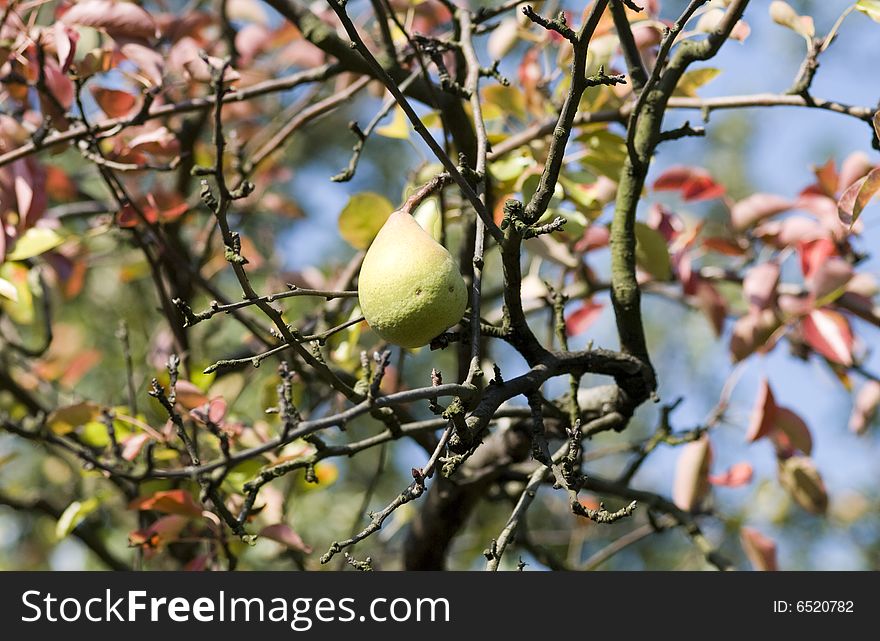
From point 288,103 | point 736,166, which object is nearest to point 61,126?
point 288,103

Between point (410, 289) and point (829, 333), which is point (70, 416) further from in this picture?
point (829, 333)

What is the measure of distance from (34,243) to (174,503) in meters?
0.41

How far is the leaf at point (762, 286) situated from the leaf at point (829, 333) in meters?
0.06

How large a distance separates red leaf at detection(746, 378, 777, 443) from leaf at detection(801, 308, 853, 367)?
0.33ft

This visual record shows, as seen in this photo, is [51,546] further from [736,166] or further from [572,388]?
[736,166]

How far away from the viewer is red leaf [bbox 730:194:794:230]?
1.59 meters

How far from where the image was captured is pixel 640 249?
1317 mm

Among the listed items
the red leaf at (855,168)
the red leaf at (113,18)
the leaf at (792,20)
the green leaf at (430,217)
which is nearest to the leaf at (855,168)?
the red leaf at (855,168)

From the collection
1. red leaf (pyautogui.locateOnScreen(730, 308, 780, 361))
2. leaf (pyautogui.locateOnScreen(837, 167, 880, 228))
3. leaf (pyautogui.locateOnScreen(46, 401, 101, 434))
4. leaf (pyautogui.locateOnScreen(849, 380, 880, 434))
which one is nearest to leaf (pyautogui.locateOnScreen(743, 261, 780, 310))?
red leaf (pyautogui.locateOnScreen(730, 308, 780, 361))

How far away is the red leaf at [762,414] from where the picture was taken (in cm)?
146

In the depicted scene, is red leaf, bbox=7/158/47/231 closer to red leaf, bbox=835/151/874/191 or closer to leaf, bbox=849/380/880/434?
red leaf, bbox=835/151/874/191

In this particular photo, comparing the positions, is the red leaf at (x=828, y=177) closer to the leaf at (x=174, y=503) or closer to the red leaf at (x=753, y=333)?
the red leaf at (x=753, y=333)

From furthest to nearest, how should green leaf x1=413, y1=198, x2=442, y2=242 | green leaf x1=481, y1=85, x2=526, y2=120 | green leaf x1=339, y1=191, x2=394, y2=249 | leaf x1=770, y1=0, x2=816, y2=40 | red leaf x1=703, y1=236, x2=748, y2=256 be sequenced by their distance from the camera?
red leaf x1=703, y1=236, x2=748, y2=256
green leaf x1=481, y1=85, x2=526, y2=120
green leaf x1=339, y1=191, x2=394, y2=249
leaf x1=770, y1=0, x2=816, y2=40
green leaf x1=413, y1=198, x2=442, y2=242

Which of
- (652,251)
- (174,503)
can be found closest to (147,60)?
(174,503)
